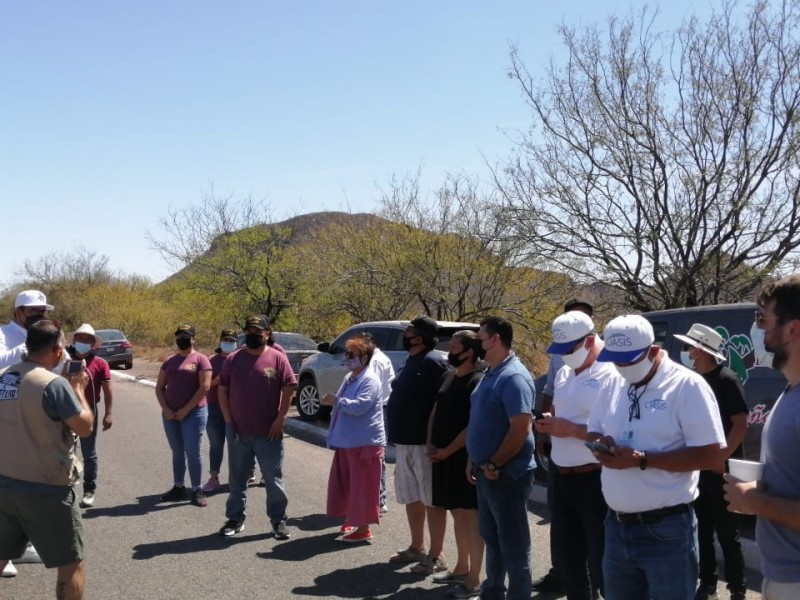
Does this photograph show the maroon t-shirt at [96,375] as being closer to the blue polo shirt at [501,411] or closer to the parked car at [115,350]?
the blue polo shirt at [501,411]

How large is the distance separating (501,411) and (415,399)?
1.57 m

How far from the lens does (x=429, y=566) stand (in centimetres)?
651

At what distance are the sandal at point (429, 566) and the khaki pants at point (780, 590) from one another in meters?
3.72

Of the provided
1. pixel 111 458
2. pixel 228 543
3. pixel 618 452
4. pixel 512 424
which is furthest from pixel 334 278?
pixel 618 452

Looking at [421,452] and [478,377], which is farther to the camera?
[421,452]

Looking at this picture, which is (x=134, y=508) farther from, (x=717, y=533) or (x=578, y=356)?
(x=717, y=533)

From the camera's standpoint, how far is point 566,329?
4879mm

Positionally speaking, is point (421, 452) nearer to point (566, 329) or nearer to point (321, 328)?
point (566, 329)

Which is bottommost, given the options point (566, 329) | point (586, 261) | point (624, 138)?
point (566, 329)

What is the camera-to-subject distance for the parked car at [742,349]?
659 centimetres

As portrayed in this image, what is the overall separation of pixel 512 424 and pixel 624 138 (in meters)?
10.1

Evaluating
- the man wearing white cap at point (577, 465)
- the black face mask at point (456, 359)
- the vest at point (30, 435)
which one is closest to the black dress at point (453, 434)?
the black face mask at point (456, 359)

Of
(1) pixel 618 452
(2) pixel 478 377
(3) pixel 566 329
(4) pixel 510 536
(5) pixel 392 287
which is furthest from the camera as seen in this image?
(5) pixel 392 287

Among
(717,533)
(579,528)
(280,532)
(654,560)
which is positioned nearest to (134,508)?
(280,532)
